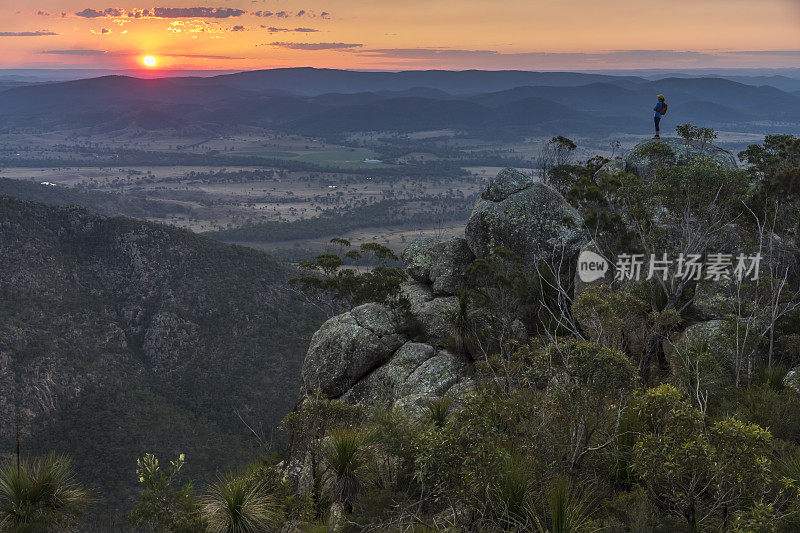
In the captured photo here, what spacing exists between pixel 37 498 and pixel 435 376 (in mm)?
13413

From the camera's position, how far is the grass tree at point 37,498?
1203 cm

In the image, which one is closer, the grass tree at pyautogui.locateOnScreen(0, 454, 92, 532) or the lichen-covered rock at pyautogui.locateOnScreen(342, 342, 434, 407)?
the grass tree at pyautogui.locateOnScreen(0, 454, 92, 532)

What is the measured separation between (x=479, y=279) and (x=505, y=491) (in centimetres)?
1583

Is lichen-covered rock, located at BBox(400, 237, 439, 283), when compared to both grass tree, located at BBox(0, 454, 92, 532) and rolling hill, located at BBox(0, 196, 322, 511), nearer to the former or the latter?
grass tree, located at BBox(0, 454, 92, 532)

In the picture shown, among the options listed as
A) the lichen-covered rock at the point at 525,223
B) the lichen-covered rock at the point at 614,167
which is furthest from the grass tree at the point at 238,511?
the lichen-covered rock at the point at 614,167

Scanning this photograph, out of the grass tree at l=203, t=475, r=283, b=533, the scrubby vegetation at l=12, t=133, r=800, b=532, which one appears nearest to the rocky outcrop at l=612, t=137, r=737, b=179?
the scrubby vegetation at l=12, t=133, r=800, b=532

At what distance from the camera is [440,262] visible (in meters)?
29.0

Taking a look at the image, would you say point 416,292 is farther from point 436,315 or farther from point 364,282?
point 364,282

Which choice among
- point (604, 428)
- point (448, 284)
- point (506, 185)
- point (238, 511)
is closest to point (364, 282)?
point (448, 284)

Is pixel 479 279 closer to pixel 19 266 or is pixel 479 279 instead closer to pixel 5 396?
pixel 5 396

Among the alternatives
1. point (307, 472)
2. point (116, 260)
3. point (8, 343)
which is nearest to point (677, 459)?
point (307, 472)

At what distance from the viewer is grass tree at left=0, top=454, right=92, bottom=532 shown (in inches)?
474

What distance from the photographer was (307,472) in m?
14.7

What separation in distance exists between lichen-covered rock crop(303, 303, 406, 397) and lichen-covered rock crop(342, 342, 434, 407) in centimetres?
44
